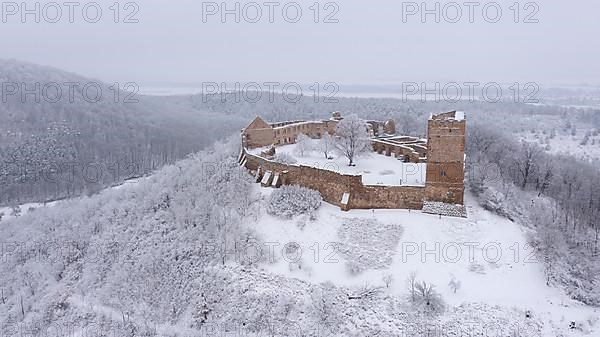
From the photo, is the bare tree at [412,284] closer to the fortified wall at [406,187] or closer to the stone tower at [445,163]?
the fortified wall at [406,187]

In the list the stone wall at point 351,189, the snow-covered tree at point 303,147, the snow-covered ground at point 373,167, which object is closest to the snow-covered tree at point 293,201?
the stone wall at point 351,189

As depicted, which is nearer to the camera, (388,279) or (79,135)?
(388,279)

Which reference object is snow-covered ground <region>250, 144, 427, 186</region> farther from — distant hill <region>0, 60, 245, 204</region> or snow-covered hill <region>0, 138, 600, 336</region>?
distant hill <region>0, 60, 245, 204</region>

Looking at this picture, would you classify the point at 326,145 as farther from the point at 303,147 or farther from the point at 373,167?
the point at 373,167

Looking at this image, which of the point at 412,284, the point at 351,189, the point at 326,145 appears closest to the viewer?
the point at 412,284

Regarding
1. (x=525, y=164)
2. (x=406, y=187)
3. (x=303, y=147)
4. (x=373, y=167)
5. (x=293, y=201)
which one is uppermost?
(x=303, y=147)

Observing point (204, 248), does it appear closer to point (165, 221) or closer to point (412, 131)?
point (165, 221)

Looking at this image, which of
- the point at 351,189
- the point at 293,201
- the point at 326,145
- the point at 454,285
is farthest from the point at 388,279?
the point at 326,145
